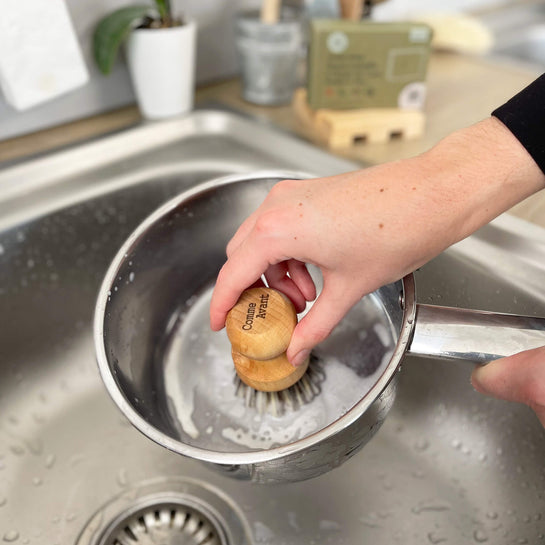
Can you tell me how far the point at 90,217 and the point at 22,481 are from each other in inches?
11.0

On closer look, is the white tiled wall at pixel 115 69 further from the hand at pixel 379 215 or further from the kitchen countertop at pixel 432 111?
the hand at pixel 379 215

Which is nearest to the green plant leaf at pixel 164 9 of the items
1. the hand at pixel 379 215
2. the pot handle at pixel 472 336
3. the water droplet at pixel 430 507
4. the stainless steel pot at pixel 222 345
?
the stainless steel pot at pixel 222 345

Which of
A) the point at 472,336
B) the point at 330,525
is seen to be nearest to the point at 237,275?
the point at 472,336

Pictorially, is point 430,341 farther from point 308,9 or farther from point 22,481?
point 308,9

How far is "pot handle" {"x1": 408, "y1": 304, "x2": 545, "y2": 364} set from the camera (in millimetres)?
366

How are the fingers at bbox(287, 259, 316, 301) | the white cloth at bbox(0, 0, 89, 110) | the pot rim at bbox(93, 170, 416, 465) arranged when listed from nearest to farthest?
the pot rim at bbox(93, 170, 416, 465) → the fingers at bbox(287, 259, 316, 301) → the white cloth at bbox(0, 0, 89, 110)

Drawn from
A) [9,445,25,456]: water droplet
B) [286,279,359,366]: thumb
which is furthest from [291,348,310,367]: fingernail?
[9,445,25,456]: water droplet

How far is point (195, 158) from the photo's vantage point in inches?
26.4

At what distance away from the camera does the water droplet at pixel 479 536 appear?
0.49 meters

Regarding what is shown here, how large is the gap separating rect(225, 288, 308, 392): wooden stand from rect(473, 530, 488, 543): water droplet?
0.24 meters

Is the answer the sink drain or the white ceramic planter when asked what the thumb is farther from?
the white ceramic planter

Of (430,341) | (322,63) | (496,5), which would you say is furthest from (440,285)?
(496,5)

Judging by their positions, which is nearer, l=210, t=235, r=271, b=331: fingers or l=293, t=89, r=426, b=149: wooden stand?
l=210, t=235, r=271, b=331: fingers

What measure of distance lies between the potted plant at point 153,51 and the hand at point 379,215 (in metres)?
0.35
